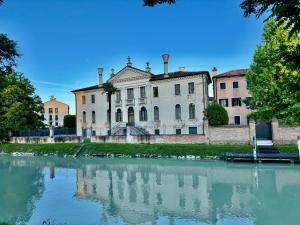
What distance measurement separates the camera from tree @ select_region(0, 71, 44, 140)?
45031mm

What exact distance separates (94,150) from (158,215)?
25.5 m

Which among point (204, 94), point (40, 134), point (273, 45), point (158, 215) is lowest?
point (158, 215)

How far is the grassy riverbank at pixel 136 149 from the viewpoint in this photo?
29392mm

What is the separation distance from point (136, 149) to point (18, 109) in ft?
69.9

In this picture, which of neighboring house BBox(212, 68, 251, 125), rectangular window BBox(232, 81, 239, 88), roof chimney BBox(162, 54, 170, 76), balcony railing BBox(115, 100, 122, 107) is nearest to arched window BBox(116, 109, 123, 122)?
balcony railing BBox(115, 100, 122, 107)

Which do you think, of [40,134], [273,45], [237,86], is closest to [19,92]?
[40,134]

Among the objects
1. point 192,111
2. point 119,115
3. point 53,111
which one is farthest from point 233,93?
point 53,111

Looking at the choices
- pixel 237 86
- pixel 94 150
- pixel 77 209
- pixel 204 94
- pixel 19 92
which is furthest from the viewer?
pixel 19 92

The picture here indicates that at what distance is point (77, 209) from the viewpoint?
510 inches

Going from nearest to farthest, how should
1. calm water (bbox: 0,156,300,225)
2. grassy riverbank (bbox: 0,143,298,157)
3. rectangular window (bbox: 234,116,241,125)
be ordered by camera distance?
1. calm water (bbox: 0,156,300,225)
2. grassy riverbank (bbox: 0,143,298,157)
3. rectangular window (bbox: 234,116,241,125)

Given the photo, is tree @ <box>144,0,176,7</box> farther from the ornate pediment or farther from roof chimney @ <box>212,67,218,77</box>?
roof chimney @ <box>212,67,218,77</box>

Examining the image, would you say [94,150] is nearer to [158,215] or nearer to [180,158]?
[180,158]

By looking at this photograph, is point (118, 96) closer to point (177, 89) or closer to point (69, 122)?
point (177, 89)

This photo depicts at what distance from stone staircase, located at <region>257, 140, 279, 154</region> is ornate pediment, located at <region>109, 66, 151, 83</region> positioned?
63.7 feet
